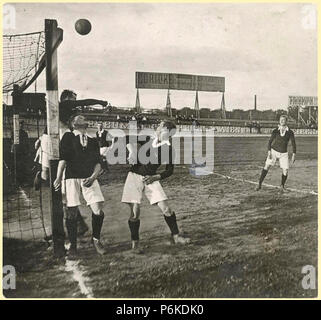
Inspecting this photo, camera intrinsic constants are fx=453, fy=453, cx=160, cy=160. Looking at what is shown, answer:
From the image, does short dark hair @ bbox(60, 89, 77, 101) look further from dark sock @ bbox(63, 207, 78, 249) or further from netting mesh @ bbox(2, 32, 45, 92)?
dark sock @ bbox(63, 207, 78, 249)

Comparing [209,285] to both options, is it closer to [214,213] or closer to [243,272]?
[243,272]

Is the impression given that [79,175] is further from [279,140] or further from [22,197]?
[279,140]

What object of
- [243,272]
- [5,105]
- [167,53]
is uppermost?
[167,53]

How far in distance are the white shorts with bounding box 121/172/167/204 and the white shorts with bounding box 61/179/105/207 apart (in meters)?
0.22

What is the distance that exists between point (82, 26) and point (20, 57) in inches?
23.6

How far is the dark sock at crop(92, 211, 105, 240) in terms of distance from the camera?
3.80 meters

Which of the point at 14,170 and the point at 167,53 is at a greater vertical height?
the point at 167,53

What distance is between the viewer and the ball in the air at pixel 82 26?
378cm

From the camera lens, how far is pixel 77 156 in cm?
375

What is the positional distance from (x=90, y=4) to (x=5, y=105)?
111cm

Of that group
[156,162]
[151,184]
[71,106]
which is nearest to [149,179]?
[151,184]
